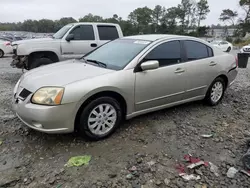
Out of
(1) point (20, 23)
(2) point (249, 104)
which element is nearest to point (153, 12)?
(1) point (20, 23)

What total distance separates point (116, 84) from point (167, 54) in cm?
121

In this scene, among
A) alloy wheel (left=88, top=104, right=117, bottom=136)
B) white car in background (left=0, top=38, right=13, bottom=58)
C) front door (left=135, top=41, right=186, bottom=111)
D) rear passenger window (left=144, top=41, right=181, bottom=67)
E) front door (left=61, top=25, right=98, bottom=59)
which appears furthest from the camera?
white car in background (left=0, top=38, right=13, bottom=58)

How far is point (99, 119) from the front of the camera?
3.36 metres

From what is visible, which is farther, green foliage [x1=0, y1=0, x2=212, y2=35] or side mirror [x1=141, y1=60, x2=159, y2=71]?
green foliage [x1=0, y1=0, x2=212, y2=35]

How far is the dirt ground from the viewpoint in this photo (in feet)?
8.67

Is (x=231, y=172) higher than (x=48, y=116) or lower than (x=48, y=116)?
lower

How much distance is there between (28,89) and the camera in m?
Answer: 3.23

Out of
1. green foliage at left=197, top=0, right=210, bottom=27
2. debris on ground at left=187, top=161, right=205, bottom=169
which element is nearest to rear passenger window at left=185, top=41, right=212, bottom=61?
debris on ground at left=187, top=161, right=205, bottom=169

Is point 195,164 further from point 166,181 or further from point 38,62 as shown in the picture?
point 38,62

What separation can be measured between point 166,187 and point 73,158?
3.88ft

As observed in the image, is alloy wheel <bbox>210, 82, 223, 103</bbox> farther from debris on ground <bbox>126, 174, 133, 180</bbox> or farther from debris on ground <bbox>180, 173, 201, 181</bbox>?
debris on ground <bbox>126, 174, 133, 180</bbox>

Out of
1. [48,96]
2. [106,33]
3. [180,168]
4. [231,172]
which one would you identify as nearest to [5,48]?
[106,33]

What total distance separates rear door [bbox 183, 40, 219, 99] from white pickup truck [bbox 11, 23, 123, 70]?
3983 millimetres

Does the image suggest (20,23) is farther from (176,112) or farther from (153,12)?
→ (176,112)
